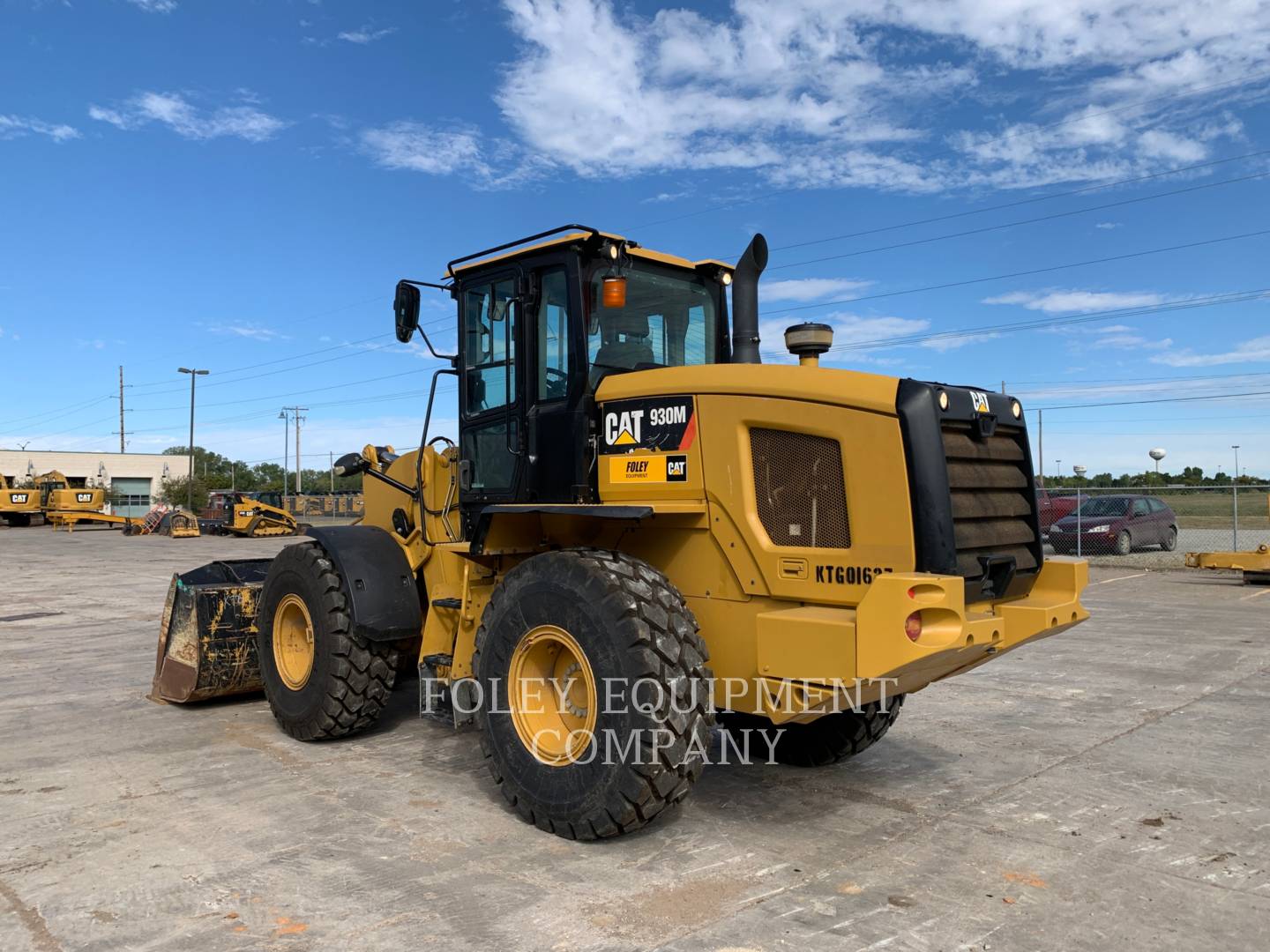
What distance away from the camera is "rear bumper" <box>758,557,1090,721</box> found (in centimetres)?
357

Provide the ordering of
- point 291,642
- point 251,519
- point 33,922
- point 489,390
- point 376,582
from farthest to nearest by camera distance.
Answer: point 251,519 → point 291,642 → point 376,582 → point 489,390 → point 33,922

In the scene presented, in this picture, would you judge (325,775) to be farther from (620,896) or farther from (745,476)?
(745,476)

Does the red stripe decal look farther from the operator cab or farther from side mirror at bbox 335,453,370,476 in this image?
side mirror at bbox 335,453,370,476

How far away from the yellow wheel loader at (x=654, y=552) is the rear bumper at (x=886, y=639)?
0.01 m

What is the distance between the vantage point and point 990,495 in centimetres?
434

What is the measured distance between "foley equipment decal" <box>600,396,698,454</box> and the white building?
79983 millimetres

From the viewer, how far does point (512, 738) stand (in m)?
4.45

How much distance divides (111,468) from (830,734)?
8843 cm

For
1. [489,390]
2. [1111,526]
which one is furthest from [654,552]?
[1111,526]

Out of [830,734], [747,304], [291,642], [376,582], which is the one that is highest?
[747,304]

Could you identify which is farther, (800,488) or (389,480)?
(389,480)

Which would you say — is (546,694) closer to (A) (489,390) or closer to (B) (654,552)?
(B) (654,552)

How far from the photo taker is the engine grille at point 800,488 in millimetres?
4027

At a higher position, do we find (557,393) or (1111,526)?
(557,393)
